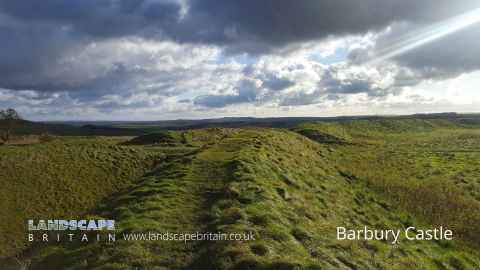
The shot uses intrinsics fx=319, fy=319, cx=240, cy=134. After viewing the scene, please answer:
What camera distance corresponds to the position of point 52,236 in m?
19.1

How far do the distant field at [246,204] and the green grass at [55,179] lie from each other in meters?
0.10

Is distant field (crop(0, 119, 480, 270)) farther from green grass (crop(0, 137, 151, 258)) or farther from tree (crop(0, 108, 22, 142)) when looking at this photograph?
tree (crop(0, 108, 22, 142))

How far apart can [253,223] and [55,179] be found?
2298 centimetres

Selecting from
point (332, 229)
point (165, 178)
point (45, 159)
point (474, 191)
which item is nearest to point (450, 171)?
point (474, 191)

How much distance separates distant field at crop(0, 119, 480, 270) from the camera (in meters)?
12.7

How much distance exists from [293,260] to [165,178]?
622 inches

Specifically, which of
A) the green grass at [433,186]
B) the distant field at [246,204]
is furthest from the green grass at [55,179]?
the green grass at [433,186]

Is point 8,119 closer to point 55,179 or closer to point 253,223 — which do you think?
point 55,179

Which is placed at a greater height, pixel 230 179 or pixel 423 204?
pixel 230 179

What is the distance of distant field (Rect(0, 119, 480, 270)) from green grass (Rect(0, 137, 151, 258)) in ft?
0.32

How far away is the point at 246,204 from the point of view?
58.1ft

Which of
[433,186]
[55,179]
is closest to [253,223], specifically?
[55,179]

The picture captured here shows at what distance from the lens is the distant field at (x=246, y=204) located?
41.6ft

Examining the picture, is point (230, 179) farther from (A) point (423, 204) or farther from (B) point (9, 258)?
(A) point (423, 204)
